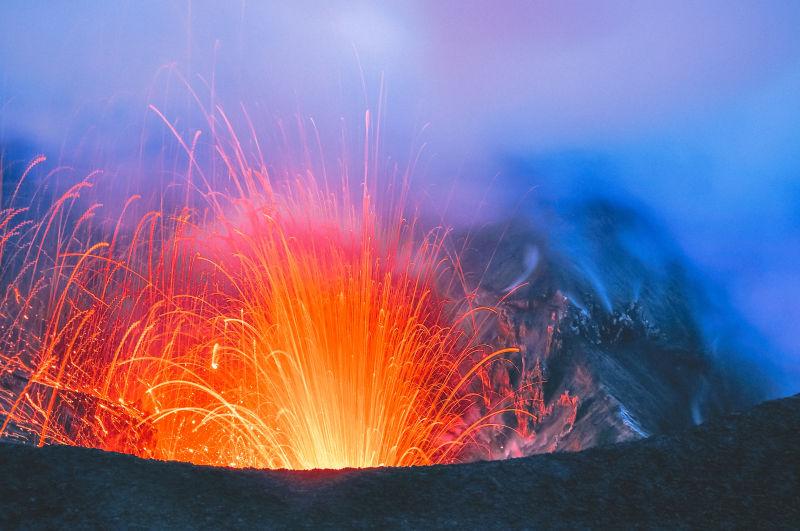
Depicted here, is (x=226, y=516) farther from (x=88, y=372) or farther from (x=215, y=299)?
(x=215, y=299)

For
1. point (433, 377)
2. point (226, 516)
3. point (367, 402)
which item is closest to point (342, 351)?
point (367, 402)

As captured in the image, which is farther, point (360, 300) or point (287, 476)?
point (360, 300)

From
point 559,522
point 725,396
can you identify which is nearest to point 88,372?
point 559,522

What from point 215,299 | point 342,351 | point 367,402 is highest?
point 215,299

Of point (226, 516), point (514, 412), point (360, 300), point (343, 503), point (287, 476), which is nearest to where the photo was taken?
point (226, 516)

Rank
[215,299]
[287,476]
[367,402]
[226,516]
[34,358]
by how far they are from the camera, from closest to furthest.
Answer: [226,516] → [287,476] → [367,402] → [34,358] → [215,299]

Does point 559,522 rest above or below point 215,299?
below
